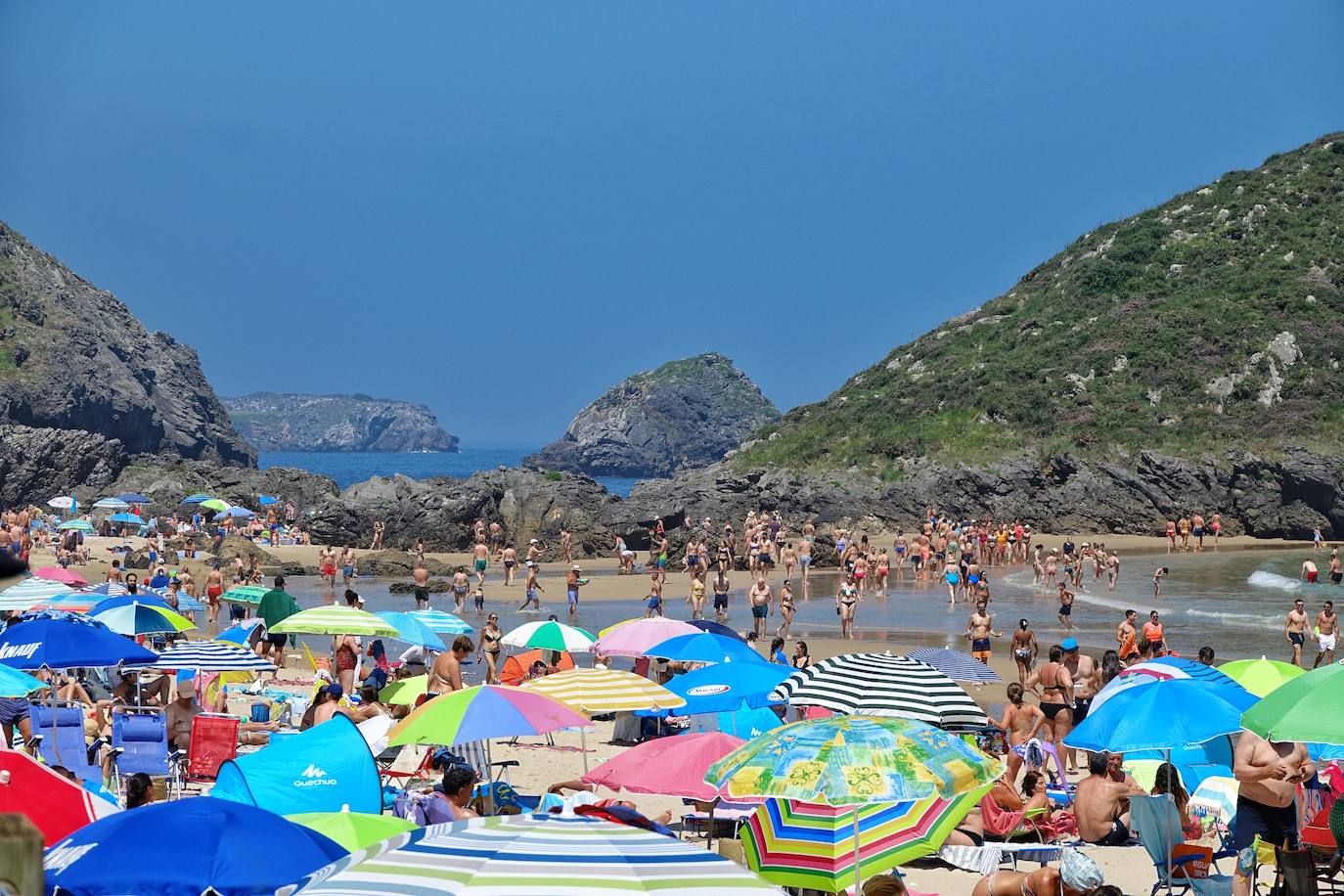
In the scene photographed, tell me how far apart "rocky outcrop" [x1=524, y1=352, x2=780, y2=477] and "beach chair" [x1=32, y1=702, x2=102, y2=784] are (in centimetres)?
13900

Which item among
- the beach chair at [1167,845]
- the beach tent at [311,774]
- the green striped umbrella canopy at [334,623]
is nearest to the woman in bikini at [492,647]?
the green striped umbrella canopy at [334,623]

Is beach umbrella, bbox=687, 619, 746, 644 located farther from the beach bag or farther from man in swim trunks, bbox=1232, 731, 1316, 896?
man in swim trunks, bbox=1232, 731, 1316, 896

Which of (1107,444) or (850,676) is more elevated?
(1107,444)

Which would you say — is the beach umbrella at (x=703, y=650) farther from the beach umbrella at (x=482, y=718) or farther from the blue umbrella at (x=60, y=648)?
the blue umbrella at (x=60, y=648)

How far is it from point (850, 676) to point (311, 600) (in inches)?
812

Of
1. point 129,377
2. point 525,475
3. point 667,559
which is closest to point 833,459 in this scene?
point 525,475

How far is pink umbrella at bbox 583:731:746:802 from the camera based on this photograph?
787cm

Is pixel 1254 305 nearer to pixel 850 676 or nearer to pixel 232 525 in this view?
pixel 232 525

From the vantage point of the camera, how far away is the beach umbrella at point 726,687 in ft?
37.1

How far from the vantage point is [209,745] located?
→ 1058 cm

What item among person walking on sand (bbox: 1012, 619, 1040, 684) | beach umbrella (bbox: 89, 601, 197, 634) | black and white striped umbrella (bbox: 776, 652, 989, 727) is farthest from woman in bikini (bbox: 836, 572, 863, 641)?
black and white striped umbrella (bbox: 776, 652, 989, 727)

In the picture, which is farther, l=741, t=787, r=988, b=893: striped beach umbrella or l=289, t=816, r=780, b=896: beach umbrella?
l=741, t=787, r=988, b=893: striped beach umbrella

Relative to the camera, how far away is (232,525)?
1645 inches

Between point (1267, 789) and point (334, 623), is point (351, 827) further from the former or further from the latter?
point (334, 623)
